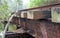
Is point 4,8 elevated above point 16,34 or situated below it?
above

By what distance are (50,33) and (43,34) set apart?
0.17 metres

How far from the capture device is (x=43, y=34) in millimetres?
1521

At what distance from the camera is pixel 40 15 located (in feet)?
4.33

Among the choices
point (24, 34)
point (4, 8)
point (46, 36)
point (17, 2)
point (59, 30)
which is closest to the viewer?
point (59, 30)

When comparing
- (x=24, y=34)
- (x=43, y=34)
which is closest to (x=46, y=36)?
(x=43, y=34)

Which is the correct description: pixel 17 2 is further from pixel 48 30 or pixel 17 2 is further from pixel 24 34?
pixel 48 30

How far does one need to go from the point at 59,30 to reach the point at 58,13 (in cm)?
20

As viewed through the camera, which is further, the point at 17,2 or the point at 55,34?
the point at 17,2

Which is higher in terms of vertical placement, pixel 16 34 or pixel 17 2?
pixel 17 2

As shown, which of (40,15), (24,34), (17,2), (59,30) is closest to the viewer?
(59,30)

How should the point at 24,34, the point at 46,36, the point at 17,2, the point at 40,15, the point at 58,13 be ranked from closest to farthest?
the point at 58,13 → the point at 40,15 → the point at 46,36 → the point at 24,34 → the point at 17,2

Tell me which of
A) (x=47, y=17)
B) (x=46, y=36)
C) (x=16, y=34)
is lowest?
(x=16, y=34)

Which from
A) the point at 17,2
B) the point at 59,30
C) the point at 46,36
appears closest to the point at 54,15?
the point at 59,30

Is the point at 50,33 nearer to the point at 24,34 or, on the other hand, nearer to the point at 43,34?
the point at 43,34
